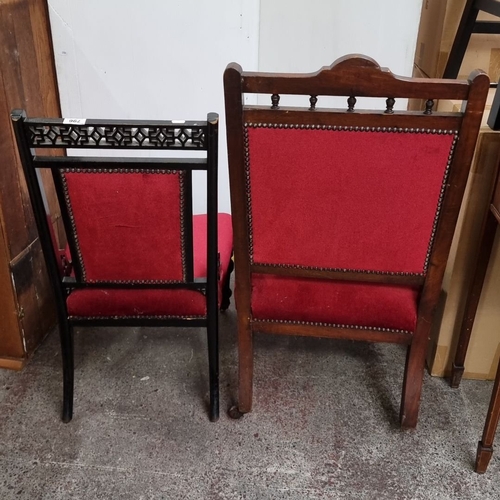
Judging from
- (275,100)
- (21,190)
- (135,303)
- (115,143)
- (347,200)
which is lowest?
(135,303)

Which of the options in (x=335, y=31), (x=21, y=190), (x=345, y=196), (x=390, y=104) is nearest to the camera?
(x=390, y=104)

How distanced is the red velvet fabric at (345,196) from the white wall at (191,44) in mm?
931

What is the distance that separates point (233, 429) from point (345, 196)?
0.79 metres

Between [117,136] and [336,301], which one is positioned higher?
[117,136]

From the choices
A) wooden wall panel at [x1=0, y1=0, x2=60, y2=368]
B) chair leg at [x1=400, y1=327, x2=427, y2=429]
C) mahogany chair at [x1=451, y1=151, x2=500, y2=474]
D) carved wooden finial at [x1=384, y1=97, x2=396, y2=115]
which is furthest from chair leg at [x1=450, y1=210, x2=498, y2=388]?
wooden wall panel at [x1=0, y1=0, x2=60, y2=368]

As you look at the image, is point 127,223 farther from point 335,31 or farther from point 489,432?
point 335,31

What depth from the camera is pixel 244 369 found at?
161cm

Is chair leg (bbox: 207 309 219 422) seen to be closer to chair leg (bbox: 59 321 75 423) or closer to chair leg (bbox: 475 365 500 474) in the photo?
chair leg (bbox: 59 321 75 423)

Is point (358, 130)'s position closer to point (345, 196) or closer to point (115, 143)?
point (345, 196)

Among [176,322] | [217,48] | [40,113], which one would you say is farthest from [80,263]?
[217,48]

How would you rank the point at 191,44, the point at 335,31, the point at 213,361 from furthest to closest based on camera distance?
the point at 335,31, the point at 191,44, the point at 213,361

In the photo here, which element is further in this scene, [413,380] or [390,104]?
[413,380]

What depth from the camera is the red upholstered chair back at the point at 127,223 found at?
1.32 metres

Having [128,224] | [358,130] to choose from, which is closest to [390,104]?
[358,130]
